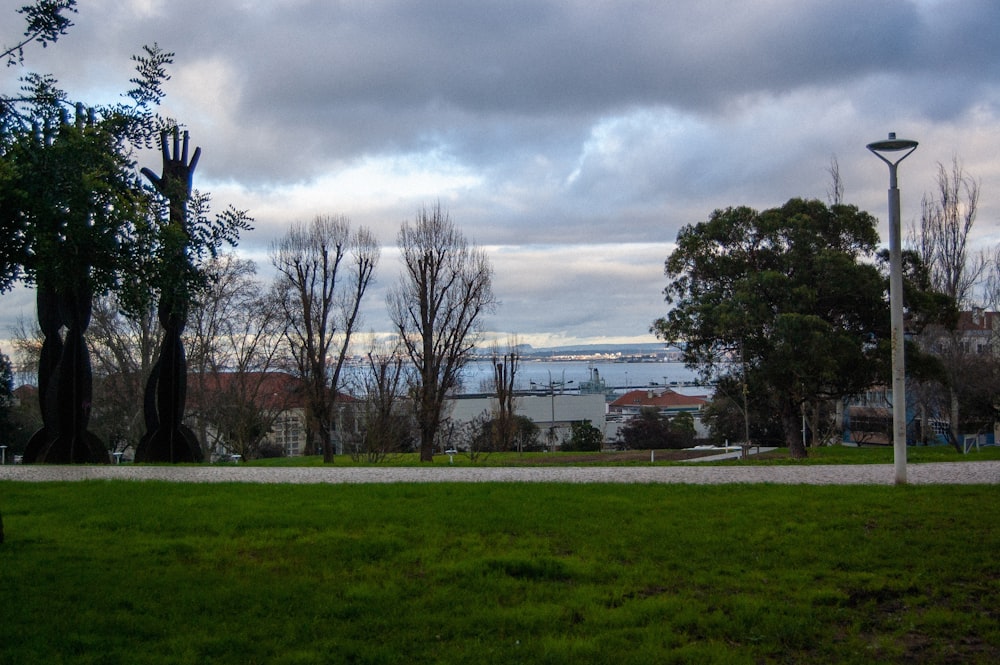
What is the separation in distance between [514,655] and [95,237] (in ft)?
15.5

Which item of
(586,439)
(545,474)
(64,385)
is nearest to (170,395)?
(64,385)

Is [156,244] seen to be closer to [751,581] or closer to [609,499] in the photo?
[751,581]

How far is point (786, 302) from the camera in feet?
78.0

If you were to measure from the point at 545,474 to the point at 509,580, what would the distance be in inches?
339

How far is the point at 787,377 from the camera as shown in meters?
24.0

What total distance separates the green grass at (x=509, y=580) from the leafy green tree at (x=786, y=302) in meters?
12.2

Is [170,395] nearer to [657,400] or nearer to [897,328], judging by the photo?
[897,328]

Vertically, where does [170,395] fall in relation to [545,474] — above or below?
above

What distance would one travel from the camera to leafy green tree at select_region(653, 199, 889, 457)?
23.2 metres

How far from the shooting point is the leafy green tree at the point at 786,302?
23.2 meters

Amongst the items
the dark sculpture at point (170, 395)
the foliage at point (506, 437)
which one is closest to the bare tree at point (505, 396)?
the foliage at point (506, 437)

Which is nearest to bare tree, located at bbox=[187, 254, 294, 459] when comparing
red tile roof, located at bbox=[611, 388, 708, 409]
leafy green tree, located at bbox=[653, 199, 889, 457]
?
leafy green tree, located at bbox=[653, 199, 889, 457]

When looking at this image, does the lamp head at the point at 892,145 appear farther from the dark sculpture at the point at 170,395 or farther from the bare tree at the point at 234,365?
the bare tree at the point at 234,365

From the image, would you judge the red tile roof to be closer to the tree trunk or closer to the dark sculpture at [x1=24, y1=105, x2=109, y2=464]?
the tree trunk
